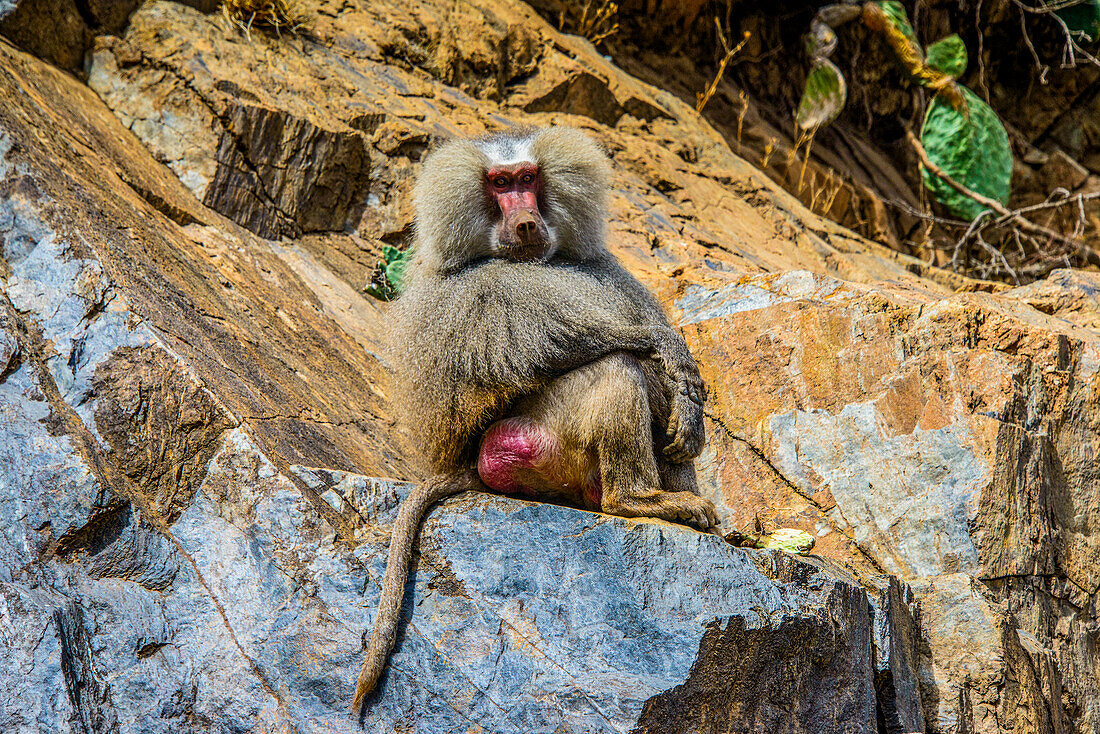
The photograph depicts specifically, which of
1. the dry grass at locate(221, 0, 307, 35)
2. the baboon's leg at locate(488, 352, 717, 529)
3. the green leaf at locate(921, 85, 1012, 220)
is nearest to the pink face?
the baboon's leg at locate(488, 352, 717, 529)

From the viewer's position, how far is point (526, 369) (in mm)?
3059

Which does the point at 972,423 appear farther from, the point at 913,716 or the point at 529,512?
the point at 529,512

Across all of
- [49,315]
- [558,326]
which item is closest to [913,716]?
[558,326]

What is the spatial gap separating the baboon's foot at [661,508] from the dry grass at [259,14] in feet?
14.0

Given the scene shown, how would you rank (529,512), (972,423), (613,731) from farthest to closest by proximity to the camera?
(972,423) → (529,512) → (613,731)

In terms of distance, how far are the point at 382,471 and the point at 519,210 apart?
4.14 feet

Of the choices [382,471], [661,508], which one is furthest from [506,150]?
[661,508]

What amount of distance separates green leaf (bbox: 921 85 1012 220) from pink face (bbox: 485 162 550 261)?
5.08 metres

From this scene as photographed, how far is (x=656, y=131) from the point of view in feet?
22.0

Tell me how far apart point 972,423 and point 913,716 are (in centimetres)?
127

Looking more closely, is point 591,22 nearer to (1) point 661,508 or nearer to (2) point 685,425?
(2) point 685,425

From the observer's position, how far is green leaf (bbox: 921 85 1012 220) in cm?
720

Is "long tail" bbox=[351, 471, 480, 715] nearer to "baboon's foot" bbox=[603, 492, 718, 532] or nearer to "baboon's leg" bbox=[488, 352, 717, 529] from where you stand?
"baboon's leg" bbox=[488, 352, 717, 529]

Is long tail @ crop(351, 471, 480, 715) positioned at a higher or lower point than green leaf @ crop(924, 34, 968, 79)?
lower
